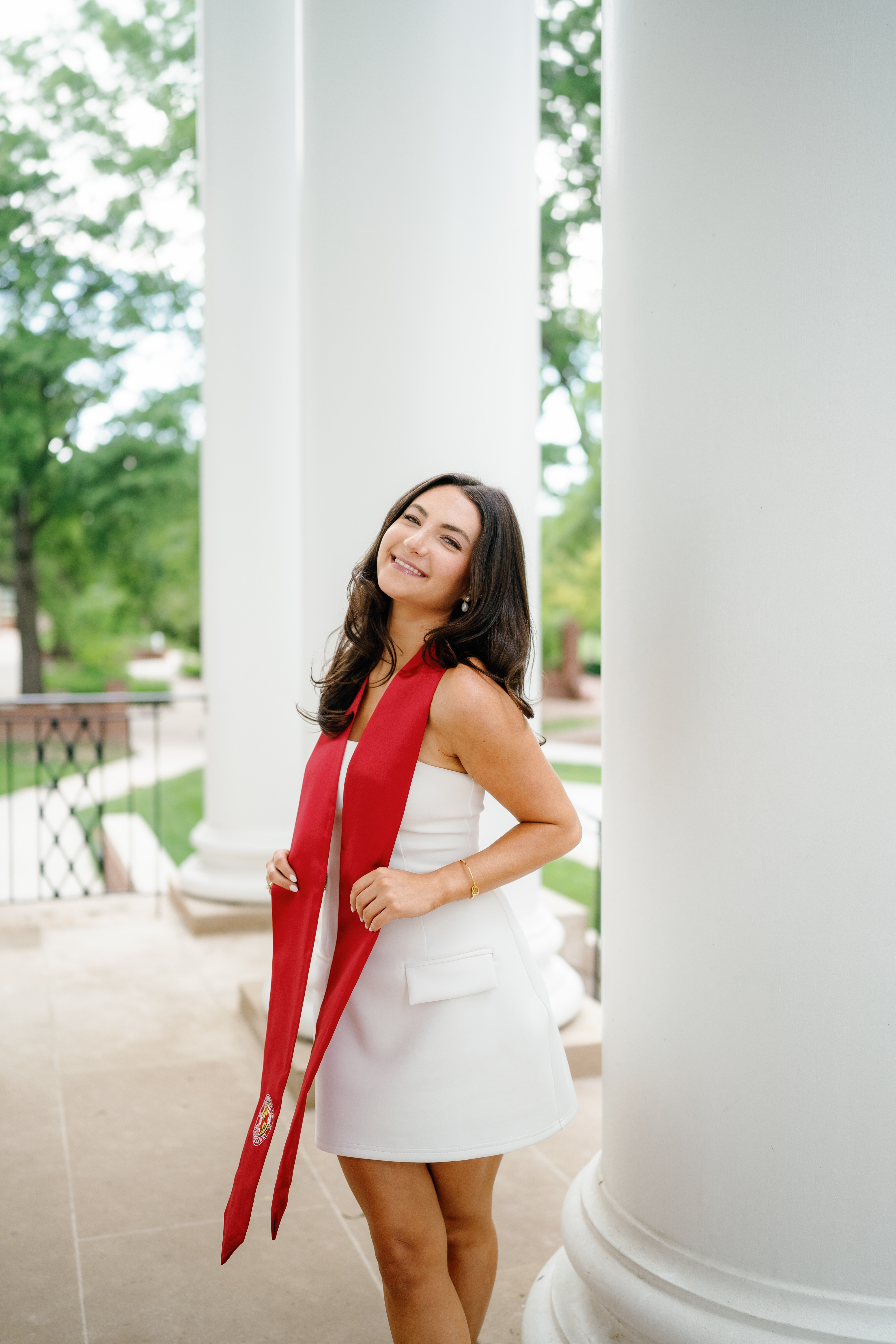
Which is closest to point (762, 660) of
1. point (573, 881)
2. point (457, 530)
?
point (457, 530)

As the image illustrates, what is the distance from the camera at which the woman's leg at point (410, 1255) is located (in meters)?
2.18

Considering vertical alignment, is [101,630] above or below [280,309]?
below

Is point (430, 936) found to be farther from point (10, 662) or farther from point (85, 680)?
point (10, 662)

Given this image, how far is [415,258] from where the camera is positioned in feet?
12.3

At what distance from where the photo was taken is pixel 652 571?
213 cm

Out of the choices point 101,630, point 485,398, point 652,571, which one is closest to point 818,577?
point 652,571

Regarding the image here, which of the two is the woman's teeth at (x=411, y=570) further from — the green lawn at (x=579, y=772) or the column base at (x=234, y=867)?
the green lawn at (x=579, y=772)

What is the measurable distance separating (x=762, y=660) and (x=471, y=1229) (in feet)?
4.57

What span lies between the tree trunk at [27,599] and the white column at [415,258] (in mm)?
18128

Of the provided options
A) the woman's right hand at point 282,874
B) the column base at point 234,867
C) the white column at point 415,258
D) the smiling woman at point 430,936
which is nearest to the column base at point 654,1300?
the smiling woman at point 430,936

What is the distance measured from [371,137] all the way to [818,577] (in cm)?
260

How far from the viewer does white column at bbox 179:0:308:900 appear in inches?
260

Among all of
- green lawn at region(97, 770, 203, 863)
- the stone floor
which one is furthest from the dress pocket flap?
green lawn at region(97, 770, 203, 863)

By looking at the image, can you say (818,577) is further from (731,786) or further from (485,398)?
(485,398)
